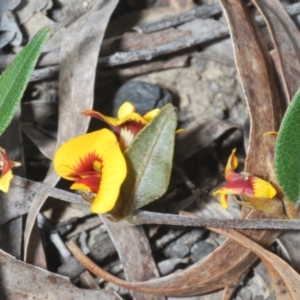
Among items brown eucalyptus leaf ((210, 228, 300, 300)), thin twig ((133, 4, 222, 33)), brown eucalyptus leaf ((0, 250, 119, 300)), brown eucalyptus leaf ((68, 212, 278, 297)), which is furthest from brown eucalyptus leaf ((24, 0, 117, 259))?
brown eucalyptus leaf ((210, 228, 300, 300))

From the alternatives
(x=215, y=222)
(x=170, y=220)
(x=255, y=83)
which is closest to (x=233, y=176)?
(x=215, y=222)

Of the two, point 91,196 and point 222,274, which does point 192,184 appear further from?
point 91,196

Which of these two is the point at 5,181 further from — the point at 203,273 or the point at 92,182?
the point at 203,273

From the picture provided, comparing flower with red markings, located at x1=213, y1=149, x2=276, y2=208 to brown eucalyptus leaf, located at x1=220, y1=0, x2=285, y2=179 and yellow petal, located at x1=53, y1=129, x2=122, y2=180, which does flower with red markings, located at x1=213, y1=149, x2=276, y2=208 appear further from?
yellow petal, located at x1=53, y1=129, x2=122, y2=180

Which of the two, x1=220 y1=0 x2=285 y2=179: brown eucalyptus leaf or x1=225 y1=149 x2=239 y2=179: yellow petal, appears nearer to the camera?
x1=225 y1=149 x2=239 y2=179: yellow petal

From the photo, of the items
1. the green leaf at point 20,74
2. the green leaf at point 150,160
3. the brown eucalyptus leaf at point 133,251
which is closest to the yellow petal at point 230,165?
the green leaf at point 150,160

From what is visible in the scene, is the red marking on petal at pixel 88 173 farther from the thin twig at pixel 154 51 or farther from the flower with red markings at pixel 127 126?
the thin twig at pixel 154 51
